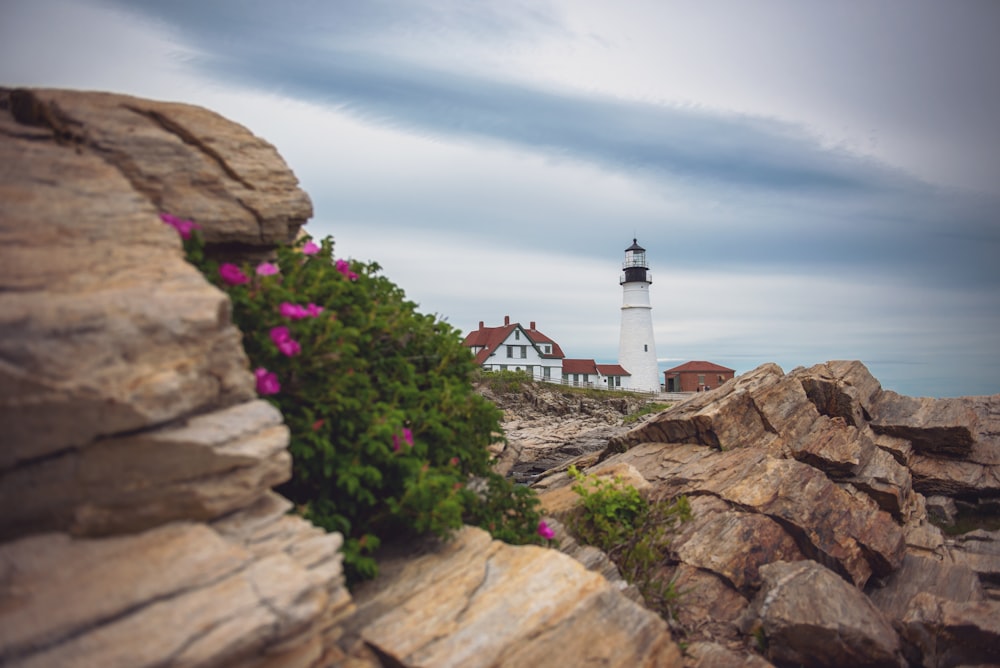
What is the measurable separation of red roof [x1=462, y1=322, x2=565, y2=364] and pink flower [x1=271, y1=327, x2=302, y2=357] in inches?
2367

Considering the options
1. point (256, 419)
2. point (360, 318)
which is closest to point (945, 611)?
point (360, 318)

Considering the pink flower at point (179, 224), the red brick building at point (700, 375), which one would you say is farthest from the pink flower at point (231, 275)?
the red brick building at point (700, 375)

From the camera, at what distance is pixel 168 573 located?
536cm

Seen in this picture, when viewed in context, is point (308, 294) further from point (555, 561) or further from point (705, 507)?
point (705, 507)

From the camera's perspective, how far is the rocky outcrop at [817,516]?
11070 millimetres

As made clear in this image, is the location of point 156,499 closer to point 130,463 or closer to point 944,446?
point 130,463

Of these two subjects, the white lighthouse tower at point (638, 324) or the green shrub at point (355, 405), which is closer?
the green shrub at point (355, 405)

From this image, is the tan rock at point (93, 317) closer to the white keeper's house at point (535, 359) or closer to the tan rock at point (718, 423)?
the tan rock at point (718, 423)

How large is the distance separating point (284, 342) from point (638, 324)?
6747 centimetres

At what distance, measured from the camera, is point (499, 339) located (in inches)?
2751

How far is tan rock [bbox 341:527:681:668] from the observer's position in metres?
6.63

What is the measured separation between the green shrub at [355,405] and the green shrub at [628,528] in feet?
8.93

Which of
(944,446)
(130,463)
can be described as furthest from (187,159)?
(944,446)

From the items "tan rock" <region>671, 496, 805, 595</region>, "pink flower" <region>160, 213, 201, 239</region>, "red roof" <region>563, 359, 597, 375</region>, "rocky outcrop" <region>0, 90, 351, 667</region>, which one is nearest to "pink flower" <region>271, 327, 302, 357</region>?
"rocky outcrop" <region>0, 90, 351, 667</region>
